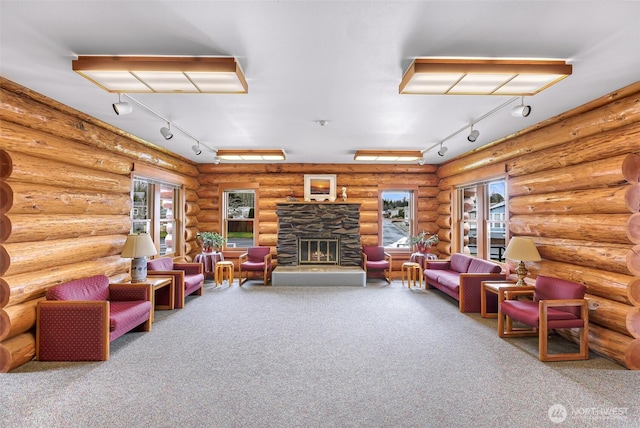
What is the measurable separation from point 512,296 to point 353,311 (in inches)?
98.6

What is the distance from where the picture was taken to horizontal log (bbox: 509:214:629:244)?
3498 mm

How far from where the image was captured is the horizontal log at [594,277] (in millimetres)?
3443

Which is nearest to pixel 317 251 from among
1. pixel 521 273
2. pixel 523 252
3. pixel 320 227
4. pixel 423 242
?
pixel 320 227

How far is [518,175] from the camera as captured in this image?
525 centimetres

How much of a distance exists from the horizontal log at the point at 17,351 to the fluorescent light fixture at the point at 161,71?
2.99 meters

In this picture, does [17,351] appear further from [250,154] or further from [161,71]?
[250,154]

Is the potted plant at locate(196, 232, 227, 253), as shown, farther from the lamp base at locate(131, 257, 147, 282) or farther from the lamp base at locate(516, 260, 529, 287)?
the lamp base at locate(516, 260, 529, 287)

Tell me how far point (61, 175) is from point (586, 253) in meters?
6.82

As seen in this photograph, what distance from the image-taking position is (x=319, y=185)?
8.39m

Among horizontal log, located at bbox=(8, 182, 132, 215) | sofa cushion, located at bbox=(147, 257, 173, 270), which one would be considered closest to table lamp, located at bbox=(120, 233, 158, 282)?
horizontal log, located at bbox=(8, 182, 132, 215)

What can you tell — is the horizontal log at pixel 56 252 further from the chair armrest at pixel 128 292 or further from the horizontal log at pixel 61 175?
the horizontal log at pixel 61 175

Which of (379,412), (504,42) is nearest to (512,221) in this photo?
(504,42)

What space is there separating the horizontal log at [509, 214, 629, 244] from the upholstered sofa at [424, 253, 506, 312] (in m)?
0.88

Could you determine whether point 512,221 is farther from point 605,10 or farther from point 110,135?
point 110,135
